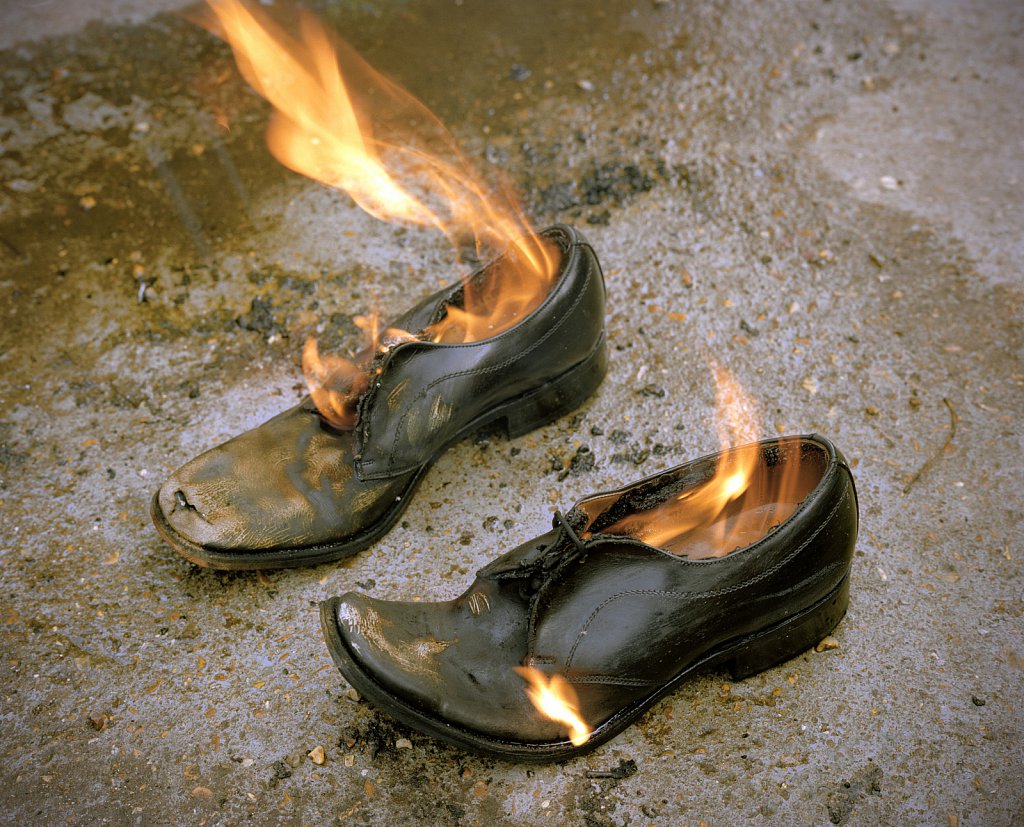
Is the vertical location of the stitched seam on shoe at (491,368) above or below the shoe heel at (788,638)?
above

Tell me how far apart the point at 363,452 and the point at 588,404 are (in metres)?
0.78

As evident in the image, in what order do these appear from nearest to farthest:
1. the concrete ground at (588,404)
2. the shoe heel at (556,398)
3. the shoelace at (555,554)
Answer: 1. the shoelace at (555,554)
2. the concrete ground at (588,404)
3. the shoe heel at (556,398)

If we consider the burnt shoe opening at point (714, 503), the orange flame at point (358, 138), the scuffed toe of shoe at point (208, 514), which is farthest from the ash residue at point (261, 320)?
the burnt shoe opening at point (714, 503)

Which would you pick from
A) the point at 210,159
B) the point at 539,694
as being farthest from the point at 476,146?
the point at 539,694

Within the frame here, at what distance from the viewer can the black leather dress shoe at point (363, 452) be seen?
204 cm

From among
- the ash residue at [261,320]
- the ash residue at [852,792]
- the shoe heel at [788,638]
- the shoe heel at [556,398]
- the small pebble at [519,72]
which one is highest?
the small pebble at [519,72]

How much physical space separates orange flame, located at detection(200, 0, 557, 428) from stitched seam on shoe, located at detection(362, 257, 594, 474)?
279 mm

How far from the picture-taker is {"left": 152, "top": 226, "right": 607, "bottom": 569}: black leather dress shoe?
204 centimetres

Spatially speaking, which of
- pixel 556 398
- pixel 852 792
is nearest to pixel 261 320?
pixel 556 398

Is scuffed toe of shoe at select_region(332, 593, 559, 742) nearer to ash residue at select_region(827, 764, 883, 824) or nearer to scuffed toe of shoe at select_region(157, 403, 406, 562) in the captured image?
scuffed toe of shoe at select_region(157, 403, 406, 562)

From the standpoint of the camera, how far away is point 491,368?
2186 mm

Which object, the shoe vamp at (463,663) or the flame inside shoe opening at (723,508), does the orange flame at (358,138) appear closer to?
the flame inside shoe opening at (723,508)

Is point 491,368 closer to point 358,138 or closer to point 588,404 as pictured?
point 588,404

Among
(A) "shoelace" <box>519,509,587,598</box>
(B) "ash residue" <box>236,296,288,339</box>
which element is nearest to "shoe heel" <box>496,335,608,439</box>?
(A) "shoelace" <box>519,509,587,598</box>
